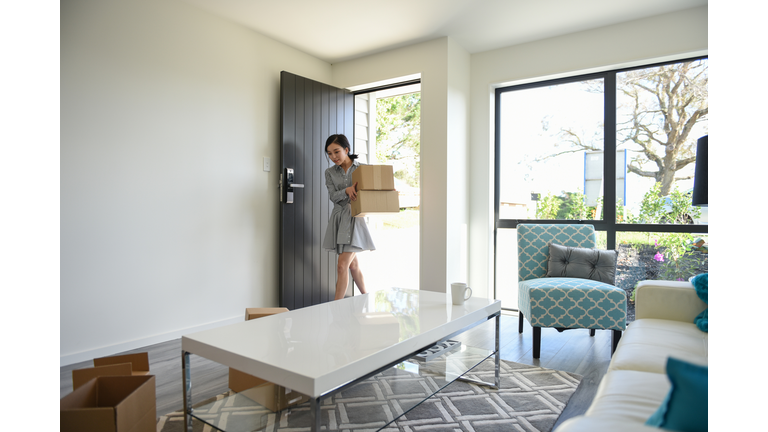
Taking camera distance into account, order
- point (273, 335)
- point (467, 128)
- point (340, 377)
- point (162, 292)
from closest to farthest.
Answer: point (340, 377) → point (273, 335) → point (162, 292) → point (467, 128)

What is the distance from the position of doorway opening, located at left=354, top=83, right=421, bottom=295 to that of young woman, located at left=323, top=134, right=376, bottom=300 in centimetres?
96

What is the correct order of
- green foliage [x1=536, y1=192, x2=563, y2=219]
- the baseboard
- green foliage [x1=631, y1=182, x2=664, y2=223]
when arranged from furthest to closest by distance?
1. green foliage [x1=536, y1=192, x2=563, y2=219]
2. green foliage [x1=631, y1=182, x2=664, y2=223]
3. the baseboard

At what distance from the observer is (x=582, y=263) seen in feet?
9.43

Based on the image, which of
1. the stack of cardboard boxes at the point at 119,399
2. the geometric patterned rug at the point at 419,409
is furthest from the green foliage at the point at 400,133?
the stack of cardboard boxes at the point at 119,399

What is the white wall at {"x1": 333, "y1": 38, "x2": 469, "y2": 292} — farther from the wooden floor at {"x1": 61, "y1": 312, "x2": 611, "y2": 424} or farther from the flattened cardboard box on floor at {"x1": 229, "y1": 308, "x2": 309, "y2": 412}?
the flattened cardboard box on floor at {"x1": 229, "y1": 308, "x2": 309, "y2": 412}

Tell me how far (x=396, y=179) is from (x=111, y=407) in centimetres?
365

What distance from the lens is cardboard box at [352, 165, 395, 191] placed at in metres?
3.09

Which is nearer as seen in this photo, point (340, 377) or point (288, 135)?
point (340, 377)

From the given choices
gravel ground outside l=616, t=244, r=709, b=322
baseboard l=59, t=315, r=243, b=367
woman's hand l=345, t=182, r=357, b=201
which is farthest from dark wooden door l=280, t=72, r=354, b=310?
gravel ground outside l=616, t=244, r=709, b=322

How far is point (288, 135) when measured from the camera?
3.62 m

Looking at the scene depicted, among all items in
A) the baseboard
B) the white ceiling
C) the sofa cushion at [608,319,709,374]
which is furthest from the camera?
the white ceiling
